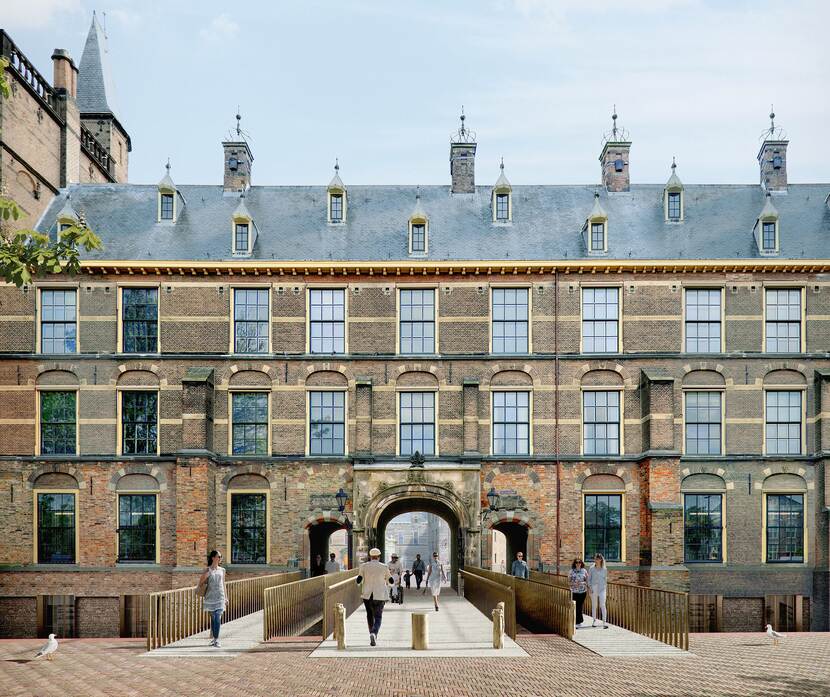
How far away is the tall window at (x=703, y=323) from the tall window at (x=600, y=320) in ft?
7.60

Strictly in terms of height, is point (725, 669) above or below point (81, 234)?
below

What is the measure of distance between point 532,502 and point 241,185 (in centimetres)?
1534

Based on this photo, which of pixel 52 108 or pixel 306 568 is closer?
pixel 306 568

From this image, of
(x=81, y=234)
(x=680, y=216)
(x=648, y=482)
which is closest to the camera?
(x=81, y=234)

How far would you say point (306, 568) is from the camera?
3078cm

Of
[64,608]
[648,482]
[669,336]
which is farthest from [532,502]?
[64,608]

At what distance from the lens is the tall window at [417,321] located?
3192cm

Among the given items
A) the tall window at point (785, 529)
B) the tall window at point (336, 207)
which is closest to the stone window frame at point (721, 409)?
the tall window at point (785, 529)

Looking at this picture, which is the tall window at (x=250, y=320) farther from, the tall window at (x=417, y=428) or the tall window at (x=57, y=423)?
the tall window at (x=57, y=423)

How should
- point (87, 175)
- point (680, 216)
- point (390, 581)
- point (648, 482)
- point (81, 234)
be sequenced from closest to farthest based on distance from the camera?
1. point (81, 234)
2. point (390, 581)
3. point (648, 482)
4. point (680, 216)
5. point (87, 175)

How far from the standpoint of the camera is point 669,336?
1241 inches

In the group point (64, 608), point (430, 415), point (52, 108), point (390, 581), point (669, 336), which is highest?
point (52, 108)

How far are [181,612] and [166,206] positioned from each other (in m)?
18.9

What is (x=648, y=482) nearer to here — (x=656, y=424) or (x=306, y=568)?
(x=656, y=424)
